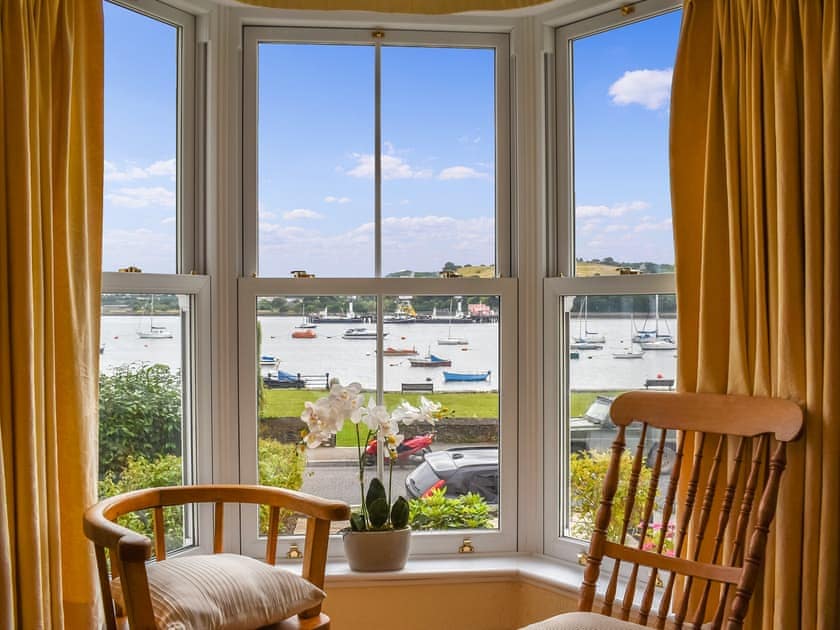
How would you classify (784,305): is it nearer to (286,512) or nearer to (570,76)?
(570,76)

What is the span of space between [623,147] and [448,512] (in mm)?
1383

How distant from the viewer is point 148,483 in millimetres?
2607

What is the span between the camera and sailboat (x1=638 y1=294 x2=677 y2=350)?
2.56 m

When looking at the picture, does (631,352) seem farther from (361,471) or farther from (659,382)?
(361,471)

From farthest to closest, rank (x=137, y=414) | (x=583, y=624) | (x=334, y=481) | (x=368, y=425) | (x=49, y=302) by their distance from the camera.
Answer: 1. (x=334, y=481)
2. (x=368, y=425)
3. (x=137, y=414)
4. (x=49, y=302)
5. (x=583, y=624)

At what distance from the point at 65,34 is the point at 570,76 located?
1606mm

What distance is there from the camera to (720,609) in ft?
6.24

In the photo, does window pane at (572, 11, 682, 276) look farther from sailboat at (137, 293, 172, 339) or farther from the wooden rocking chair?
sailboat at (137, 293, 172, 339)

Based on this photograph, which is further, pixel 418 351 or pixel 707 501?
pixel 418 351

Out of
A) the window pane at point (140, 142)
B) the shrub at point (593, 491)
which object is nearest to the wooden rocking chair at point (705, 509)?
the shrub at point (593, 491)

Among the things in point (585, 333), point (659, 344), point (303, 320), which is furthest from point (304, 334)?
point (659, 344)

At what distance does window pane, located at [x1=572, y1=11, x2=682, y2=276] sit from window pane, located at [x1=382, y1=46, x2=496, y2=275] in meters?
0.32

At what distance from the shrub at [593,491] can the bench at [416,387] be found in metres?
0.55

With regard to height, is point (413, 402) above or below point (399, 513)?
above
